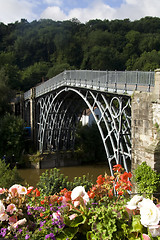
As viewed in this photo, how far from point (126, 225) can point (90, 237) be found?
49cm

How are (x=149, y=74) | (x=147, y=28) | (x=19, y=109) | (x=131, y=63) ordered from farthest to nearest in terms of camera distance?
(x=147, y=28) < (x=131, y=63) < (x=19, y=109) < (x=149, y=74)

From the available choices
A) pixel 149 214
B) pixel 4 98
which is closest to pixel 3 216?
pixel 149 214

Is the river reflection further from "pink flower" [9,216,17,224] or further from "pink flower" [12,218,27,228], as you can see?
"pink flower" [12,218,27,228]

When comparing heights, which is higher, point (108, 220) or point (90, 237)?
point (108, 220)

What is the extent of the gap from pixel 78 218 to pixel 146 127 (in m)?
7.72

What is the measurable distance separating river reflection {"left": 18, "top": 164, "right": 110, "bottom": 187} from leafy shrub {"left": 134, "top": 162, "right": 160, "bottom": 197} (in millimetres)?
17363

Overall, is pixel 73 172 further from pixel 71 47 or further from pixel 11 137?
pixel 71 47

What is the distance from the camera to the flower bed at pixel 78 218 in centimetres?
347

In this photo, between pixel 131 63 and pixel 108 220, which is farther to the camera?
pixel 131 63

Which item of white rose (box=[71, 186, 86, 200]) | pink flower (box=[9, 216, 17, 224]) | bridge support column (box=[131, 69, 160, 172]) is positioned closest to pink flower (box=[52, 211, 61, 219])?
white rose (box=[71, 186, 86, 200])

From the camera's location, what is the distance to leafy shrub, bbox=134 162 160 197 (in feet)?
31.2

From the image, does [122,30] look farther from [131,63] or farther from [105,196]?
[105,196]

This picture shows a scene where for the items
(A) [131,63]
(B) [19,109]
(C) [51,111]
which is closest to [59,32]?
(A) [131,63]

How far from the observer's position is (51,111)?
31.1 m
